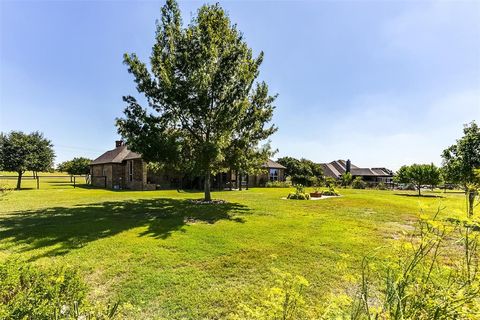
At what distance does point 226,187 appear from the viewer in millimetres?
30672

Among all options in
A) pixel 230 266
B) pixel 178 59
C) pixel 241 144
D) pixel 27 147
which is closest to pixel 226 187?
pixel 241 144

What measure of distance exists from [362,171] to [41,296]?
71186mm

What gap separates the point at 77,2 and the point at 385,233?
48.4ft

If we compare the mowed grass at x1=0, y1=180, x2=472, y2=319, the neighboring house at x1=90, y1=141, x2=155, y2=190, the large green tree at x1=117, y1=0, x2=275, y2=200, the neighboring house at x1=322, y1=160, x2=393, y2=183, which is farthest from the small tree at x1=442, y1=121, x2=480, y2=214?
the neighboring house at x1=322, y1=160, x2=393, y2=183

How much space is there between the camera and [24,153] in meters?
27.9

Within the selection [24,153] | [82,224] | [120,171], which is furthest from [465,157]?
[24,153]

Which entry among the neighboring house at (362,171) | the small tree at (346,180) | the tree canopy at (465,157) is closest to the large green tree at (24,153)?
the tree canopy at (465,157)

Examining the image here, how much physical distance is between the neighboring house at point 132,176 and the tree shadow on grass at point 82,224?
1370cm

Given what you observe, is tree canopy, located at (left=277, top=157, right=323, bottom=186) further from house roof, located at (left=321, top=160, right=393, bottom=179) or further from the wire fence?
the wire fence

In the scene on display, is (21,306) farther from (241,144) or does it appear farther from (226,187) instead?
(226,187)

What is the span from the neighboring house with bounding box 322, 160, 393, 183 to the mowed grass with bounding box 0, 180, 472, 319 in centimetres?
5219

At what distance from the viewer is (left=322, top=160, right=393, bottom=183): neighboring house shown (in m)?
62.0

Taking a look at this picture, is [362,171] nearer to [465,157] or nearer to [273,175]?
[273,175]

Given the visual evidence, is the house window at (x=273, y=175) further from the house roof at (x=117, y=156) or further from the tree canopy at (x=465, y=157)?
the tree canopy at (x=465, y=157)
